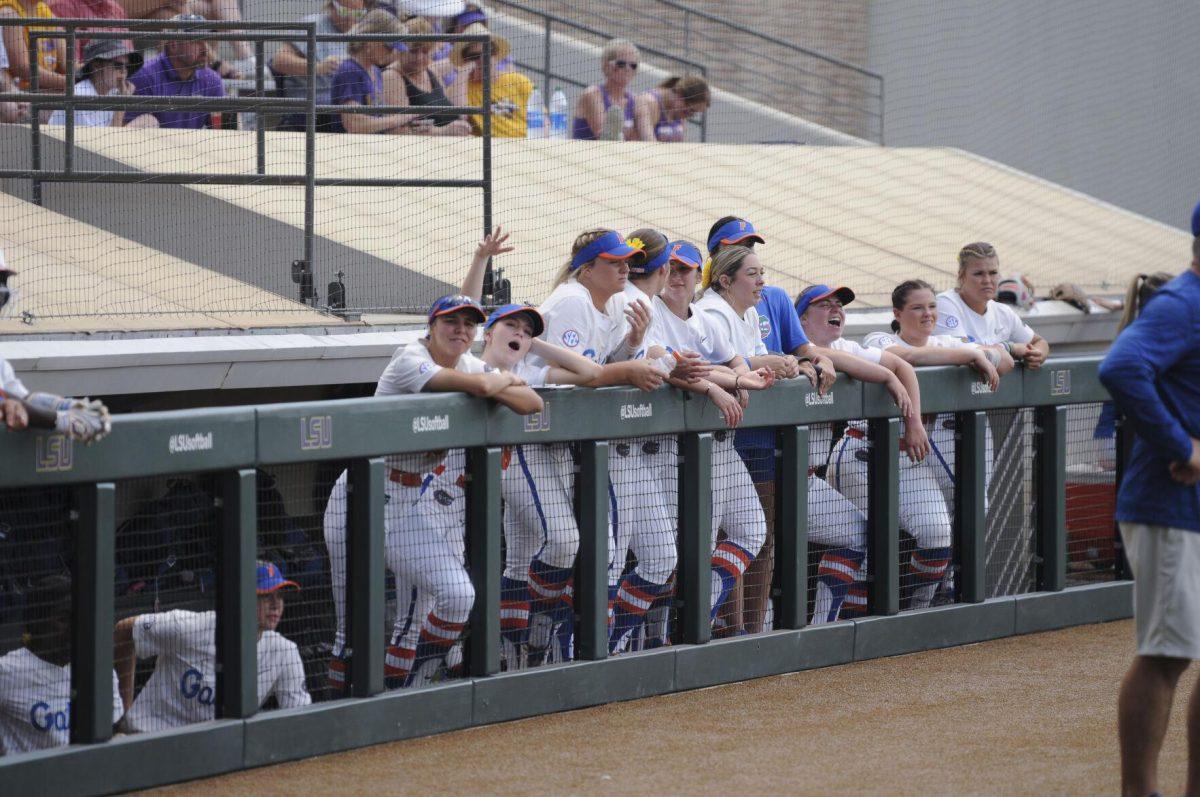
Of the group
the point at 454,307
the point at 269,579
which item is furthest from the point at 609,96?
the point at 269,579

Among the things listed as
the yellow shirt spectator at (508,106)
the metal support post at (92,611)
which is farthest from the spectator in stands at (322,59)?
the metal support post at (92,611)

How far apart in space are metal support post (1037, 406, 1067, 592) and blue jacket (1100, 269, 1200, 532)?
2.81 m

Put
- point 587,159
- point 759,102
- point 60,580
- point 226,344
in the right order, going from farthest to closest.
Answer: point 759,102
point 587,159
point 226,344
point 60,580

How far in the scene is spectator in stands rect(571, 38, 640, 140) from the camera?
11336 millimetres

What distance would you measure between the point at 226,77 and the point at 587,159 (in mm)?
2457

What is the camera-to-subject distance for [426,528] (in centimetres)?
509

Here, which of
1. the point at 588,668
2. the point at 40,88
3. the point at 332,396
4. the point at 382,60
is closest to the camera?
the point at 588,668

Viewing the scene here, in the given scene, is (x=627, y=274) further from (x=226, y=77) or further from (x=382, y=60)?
(x=226, y=77)

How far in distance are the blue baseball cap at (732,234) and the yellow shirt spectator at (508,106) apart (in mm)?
4466

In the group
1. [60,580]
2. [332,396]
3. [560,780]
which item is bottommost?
[560,780]

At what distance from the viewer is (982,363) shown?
21.1 ft

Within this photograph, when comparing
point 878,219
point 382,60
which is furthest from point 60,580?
point 878,219

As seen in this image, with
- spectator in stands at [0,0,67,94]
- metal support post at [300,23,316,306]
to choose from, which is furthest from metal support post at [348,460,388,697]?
spectator in stands at [0,0,67,94]

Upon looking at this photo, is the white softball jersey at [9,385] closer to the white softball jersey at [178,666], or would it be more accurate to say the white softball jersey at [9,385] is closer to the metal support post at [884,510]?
the white softball jersey at [178,666]
